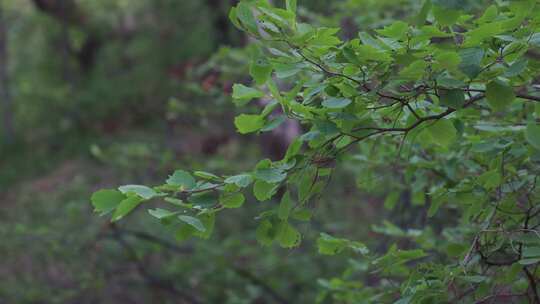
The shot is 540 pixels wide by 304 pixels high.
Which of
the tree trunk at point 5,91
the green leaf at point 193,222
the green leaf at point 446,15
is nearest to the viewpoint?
the green leaf at point 446,15

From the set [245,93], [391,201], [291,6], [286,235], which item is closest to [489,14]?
[291,6]

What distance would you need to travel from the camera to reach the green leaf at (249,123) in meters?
1.24

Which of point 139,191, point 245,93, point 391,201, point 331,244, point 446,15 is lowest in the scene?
point 391,201

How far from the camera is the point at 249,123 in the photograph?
1.25 metres

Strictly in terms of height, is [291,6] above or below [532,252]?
above

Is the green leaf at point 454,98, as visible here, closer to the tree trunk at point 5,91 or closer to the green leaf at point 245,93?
the green leaf at point 245,93

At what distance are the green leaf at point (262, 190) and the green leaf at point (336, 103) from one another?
0.18m

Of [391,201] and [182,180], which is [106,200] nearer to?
[182,180]

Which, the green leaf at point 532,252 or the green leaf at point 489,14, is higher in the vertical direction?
the green leaf at point 489,14

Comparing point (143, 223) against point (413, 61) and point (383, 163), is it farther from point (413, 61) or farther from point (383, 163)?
point (413, 61)

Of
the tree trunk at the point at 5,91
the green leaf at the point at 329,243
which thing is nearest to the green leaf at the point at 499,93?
the green leaf at the point at 329,243

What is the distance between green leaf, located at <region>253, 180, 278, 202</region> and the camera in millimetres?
1259

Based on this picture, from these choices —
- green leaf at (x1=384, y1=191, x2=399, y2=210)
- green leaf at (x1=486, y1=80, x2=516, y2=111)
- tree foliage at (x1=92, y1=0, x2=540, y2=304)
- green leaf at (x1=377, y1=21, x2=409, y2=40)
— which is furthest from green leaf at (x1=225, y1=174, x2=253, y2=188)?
green leaf at (x1=384, y1=191, x2=399, y2=210)

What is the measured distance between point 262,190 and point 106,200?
0.28 metres
